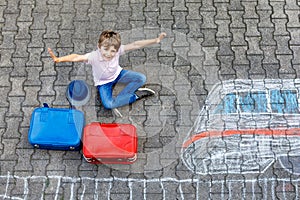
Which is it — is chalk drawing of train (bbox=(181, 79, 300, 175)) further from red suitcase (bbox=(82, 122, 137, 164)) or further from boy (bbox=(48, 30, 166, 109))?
boy (bbox=(48, 30, 166, 109))

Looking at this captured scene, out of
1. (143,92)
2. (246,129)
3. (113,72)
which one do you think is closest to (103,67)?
(113,72)

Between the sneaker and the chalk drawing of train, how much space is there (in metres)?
0.61

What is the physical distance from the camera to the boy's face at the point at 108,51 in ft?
16.4

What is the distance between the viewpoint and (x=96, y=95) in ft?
17.9

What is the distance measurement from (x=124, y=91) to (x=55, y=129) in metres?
0.89

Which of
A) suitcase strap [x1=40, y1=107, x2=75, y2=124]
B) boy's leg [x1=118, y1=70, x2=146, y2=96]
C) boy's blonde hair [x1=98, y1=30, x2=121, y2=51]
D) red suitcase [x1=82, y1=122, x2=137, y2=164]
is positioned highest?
boy's blonde hair [x1=98, y1=30, x2=121, y2=51]

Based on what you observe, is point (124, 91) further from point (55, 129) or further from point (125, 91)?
point (55, 129)

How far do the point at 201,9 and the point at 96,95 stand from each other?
169 cm

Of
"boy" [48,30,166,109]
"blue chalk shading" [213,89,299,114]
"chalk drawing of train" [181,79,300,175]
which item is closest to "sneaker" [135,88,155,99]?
"boy" [48,30,166,109]

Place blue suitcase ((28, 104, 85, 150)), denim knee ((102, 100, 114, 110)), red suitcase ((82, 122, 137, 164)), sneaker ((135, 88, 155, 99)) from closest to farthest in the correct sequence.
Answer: red suitcase ((82, 122, 137, 164))
blue suitcase ((28, 104, 85, 150))
denim knee ((102, 100, 114, 110))
sneaker ((135, 88, 155, 99))

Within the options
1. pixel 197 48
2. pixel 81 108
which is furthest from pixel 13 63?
pixel 197 48

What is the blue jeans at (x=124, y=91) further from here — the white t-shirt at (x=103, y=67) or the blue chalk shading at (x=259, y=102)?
the blue chalk shading at (x=259, y=102)

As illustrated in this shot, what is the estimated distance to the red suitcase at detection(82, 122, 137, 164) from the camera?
15.9 ft

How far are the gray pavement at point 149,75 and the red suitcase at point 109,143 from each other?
192 mm
